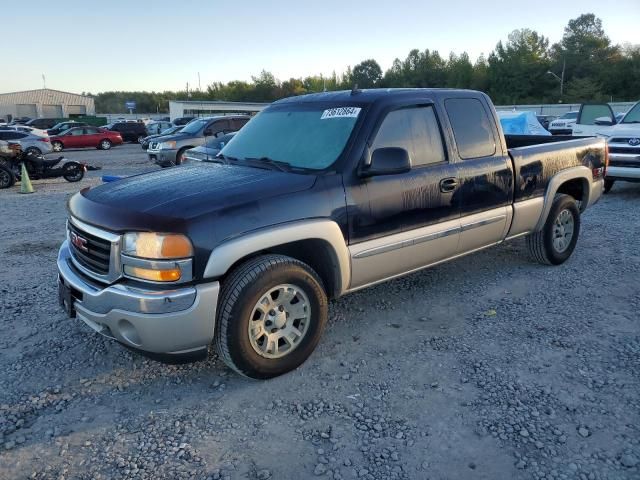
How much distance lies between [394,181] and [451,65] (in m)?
99.0

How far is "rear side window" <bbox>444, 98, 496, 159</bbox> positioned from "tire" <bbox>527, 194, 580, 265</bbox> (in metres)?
1.30

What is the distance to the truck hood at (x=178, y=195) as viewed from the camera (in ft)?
9.55

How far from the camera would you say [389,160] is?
3.46m

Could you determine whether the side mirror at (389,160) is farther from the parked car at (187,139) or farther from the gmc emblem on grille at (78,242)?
the parked car at (187,139)

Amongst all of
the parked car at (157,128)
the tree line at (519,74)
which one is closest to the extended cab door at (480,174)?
the parked car at (157,128)

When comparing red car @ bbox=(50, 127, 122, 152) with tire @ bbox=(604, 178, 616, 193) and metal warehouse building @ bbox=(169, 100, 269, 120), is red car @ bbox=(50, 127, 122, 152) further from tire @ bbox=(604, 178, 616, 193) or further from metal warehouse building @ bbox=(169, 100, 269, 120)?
tire @ bbox=(604, 178, 616, 193)

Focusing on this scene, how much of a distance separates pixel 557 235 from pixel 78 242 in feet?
15.8

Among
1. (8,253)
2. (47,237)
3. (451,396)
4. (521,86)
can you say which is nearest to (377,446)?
(451,396)

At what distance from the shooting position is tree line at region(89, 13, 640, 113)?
63812 mm

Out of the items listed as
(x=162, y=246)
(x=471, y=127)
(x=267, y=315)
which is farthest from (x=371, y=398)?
(x=471, y=127)

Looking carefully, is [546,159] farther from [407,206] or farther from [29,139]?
[29,139]

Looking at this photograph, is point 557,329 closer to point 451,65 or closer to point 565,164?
point 565,164

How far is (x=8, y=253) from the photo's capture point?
20.9 ft

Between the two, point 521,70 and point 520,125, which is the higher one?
point 521,70
